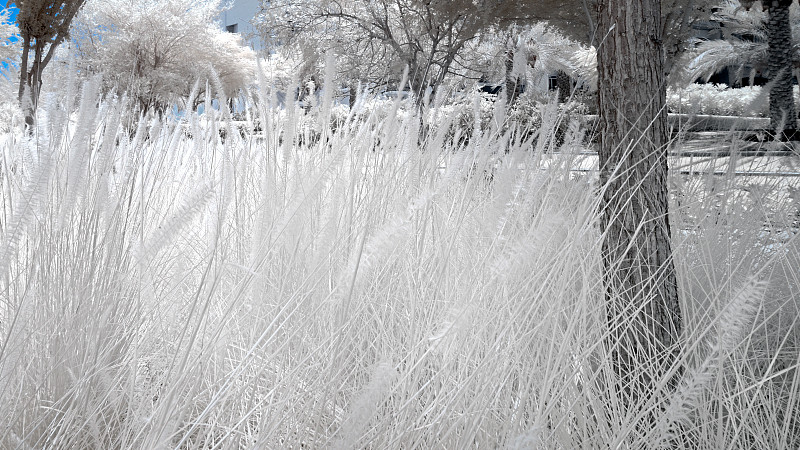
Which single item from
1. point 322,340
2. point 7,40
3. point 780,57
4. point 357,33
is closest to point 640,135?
point 322,340

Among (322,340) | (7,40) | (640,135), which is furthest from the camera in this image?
(7,40)

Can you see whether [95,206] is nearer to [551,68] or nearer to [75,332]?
[75,332]

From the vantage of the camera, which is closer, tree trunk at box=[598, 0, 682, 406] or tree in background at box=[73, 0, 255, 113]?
tree trunk at box=[598, 0, 682, 406]

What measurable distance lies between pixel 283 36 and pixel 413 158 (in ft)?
37.4

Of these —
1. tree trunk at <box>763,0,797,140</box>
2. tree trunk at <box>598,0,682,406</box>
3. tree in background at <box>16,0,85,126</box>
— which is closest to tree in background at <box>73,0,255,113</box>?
tree in background at <box>16,0,85,126</box>

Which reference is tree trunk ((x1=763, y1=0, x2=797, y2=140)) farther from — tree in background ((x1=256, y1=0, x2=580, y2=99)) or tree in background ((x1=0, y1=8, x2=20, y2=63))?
tree in background ((x1=0, y1=8, x2=20, y2=63))

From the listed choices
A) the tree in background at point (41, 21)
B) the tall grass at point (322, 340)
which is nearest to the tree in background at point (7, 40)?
the tree in background at point (41, 21)

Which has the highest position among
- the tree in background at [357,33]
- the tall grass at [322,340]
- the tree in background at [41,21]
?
the tree in background at [357,33]

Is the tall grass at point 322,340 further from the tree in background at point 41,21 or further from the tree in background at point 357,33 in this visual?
the tree in background at point 357,33

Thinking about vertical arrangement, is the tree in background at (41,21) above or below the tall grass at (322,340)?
above

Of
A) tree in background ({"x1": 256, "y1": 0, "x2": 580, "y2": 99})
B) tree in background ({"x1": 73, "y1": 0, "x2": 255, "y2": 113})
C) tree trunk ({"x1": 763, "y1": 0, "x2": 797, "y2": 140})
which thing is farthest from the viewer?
tree in background ({"x1": 73, "y1": 0, "x2": 255, "y2": 113})

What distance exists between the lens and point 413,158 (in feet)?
6.50

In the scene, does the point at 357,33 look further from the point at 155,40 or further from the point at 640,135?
the point at 155,40

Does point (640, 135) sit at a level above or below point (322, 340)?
above
